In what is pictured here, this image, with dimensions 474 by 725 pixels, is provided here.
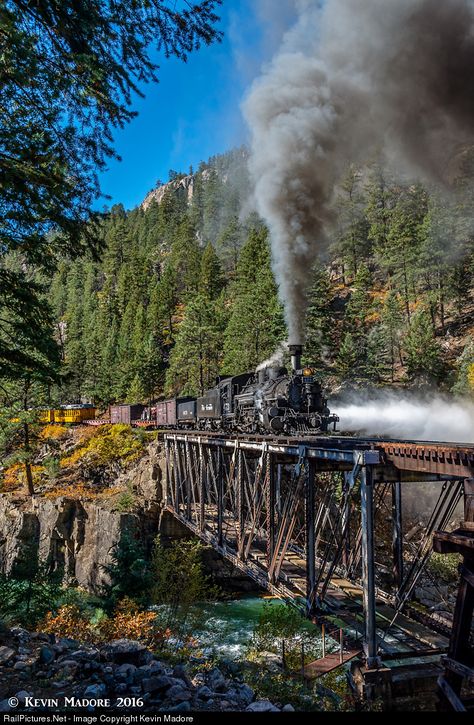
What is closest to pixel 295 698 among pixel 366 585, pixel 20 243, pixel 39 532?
pixel 366 585

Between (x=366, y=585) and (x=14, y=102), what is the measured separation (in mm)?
10291

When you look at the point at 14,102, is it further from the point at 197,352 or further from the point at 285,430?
the point at 197,352

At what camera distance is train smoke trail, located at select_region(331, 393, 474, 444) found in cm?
2908

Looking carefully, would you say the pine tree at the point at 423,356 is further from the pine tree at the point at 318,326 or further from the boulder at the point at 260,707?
the boulder at the point at 260,707

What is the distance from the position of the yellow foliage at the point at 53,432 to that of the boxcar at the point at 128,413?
5789 mm

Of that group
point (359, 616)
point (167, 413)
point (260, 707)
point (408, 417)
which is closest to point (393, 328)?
point (408, 417)

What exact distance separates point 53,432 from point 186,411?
15493 millimetres

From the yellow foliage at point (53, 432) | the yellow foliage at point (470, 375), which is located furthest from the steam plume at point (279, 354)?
the yellow foliage at point (53, 432)

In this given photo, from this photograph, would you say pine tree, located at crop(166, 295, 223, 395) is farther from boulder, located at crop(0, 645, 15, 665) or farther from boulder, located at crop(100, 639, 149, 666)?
boulder, located at crop(0, 645, 15, 665)

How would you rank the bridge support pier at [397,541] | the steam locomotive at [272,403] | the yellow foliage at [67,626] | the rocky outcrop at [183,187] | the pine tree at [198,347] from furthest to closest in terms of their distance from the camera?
the rocky outcrop at [183,187] → the pine tree at [198,347] → the steam locomotive at [272,403] → the bridge support pier at [397,541] → the yellow foliage at [67,626]

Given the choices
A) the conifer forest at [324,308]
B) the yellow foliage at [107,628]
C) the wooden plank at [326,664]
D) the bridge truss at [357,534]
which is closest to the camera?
the bridge truss at [357,534]

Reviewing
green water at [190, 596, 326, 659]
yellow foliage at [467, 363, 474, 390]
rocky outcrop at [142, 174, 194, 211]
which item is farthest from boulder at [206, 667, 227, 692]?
rocky outcrop at [142, 174, 194, 211]

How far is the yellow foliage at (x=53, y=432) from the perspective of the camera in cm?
4003

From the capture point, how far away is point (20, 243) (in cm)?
728
